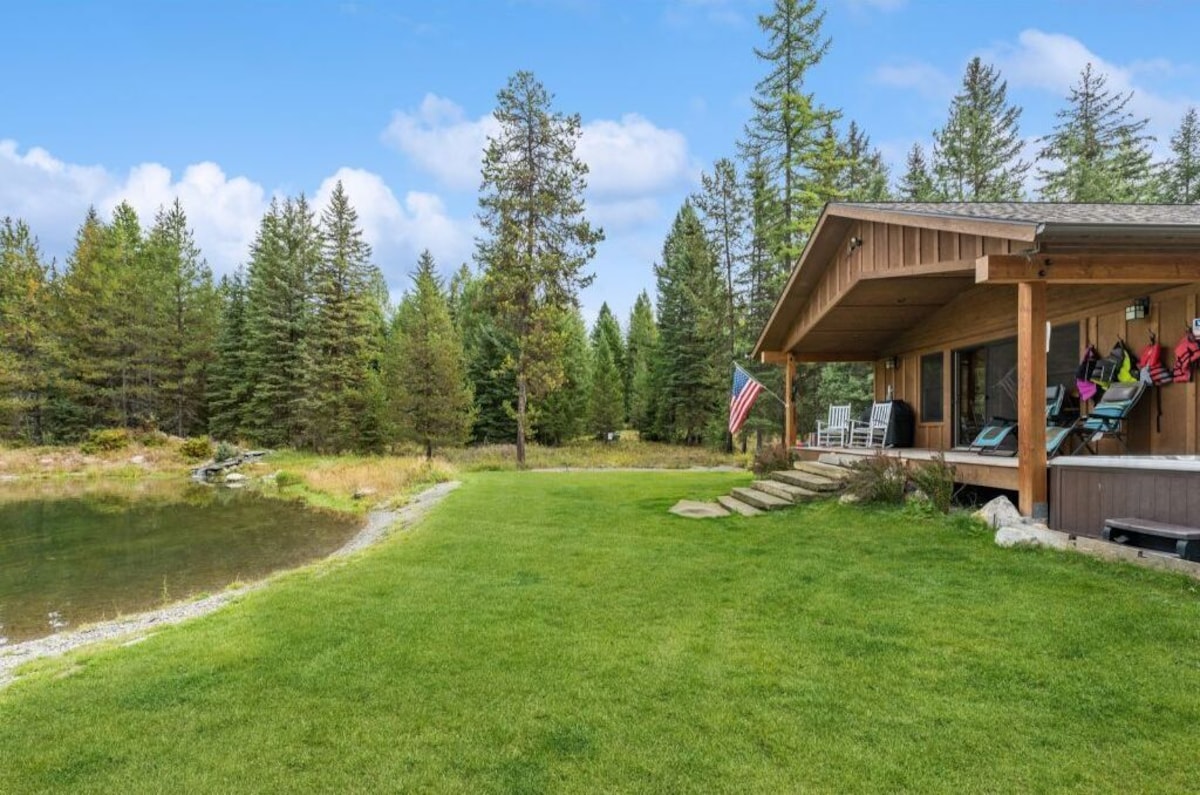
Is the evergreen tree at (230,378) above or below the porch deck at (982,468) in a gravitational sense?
above

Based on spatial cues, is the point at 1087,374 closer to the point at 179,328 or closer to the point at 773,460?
the point at 773,460

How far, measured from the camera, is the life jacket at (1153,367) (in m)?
6.54

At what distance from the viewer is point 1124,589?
432 centimetres

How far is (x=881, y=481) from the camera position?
25.6 feet

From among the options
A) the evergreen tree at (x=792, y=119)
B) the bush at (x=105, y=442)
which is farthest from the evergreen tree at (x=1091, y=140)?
the bush at (x=105, y=442)

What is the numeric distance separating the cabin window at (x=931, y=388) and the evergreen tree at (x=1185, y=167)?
23376 millimetres

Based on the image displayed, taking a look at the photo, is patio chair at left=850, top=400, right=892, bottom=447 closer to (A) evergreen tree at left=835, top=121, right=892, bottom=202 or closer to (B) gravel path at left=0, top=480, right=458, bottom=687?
(B) gravel path at left=0, top=480, right=458, bottom=687

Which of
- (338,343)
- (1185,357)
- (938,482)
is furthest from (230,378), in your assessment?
(1185,357)

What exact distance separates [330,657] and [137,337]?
31568mm

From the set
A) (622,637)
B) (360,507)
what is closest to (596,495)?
(360,507)

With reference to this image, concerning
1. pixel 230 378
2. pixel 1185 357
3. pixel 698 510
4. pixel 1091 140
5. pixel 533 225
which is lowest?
pixel 698 510

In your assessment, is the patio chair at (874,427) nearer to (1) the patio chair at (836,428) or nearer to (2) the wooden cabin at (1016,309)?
(1) the patio chair at (836,428)

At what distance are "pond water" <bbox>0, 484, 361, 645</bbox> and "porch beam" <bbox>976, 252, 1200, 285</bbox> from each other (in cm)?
903

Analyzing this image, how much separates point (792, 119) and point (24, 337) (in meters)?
32.0
